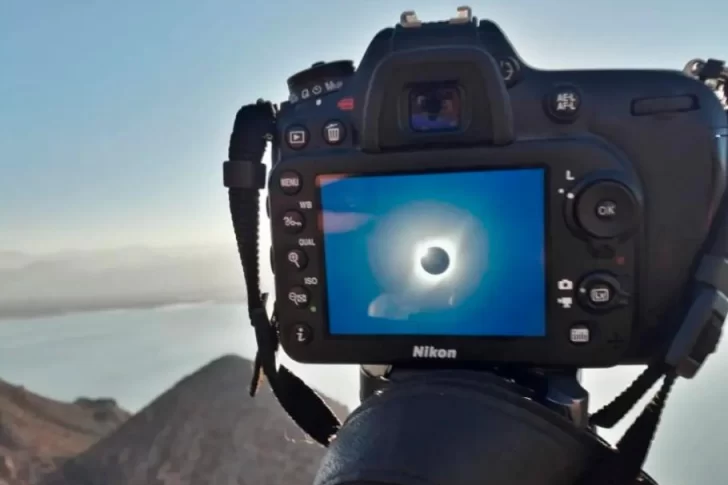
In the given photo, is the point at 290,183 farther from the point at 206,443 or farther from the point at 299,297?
the point at 206,443

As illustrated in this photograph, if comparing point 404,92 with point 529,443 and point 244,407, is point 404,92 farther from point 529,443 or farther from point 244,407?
point 244,407

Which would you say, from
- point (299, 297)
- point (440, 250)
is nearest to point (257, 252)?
point (299, 297)

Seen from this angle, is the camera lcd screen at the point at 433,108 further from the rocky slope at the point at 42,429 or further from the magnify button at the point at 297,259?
the rocky slope at the point at 42,429

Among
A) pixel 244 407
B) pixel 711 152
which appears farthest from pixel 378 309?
pixel 244 407

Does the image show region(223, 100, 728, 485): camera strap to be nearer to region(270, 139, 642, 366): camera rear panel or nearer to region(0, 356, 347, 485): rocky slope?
region(270, 139, 642, 366): camera rear panel

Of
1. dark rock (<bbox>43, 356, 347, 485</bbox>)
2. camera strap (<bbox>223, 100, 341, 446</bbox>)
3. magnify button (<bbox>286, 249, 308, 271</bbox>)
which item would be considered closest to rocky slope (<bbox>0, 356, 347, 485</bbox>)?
dark rock (<bbox>43, 356, 347, 485</bbox>)
